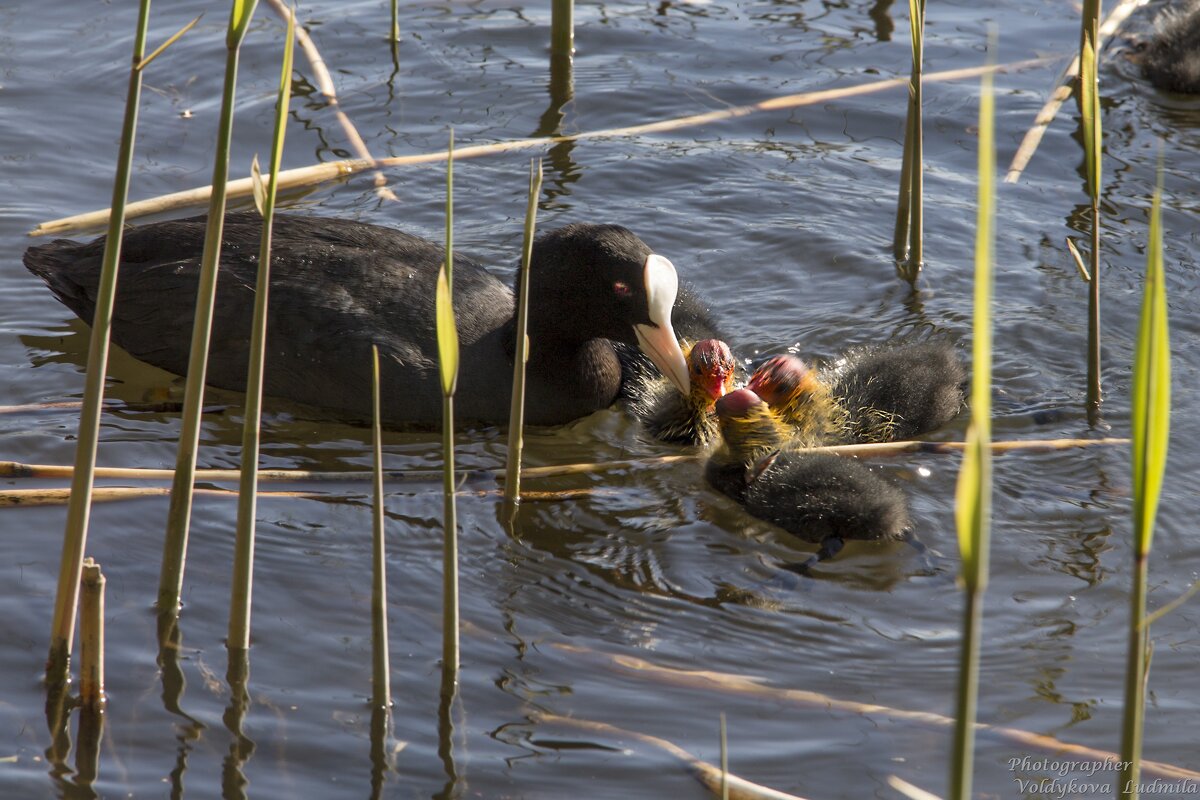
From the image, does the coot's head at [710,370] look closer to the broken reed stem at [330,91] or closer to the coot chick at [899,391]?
the coot chick at [899,391]

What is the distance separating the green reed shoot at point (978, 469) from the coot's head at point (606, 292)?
2.99 metres

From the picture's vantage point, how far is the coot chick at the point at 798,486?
379cm

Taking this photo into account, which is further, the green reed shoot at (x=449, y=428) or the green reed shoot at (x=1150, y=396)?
the green reed shoot at (x=449, y=428)

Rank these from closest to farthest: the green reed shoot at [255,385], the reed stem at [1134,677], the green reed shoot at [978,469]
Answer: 1. the green reed shoot at [978,469]
2. the reed stem at [1134,677]
3. the green reed shoot at [255,385]

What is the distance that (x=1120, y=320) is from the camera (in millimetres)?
5113

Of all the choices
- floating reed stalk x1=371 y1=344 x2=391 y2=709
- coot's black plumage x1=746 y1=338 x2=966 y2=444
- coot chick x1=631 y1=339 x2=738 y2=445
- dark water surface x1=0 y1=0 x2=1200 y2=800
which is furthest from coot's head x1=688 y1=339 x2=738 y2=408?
floating reed stalk x1=371 y1=344 x2=391 y2=709

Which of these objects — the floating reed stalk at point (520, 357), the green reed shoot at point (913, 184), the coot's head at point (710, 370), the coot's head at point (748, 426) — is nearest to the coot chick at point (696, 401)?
the coot's head at point (710, 370)

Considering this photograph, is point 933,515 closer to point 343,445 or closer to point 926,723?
point 926,723

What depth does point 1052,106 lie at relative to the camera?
6.62 metres

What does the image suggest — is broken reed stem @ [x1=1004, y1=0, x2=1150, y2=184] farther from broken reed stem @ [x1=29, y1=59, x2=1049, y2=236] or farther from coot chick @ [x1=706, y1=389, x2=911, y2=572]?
coot chick @ [x1=706, y1=389, x2=911, y2=572]

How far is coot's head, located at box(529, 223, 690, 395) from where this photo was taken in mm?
4543

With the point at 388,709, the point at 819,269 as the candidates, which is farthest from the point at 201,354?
the point at 819,269

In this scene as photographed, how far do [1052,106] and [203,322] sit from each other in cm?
517

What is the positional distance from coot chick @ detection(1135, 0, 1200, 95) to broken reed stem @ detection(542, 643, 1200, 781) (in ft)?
16.5
